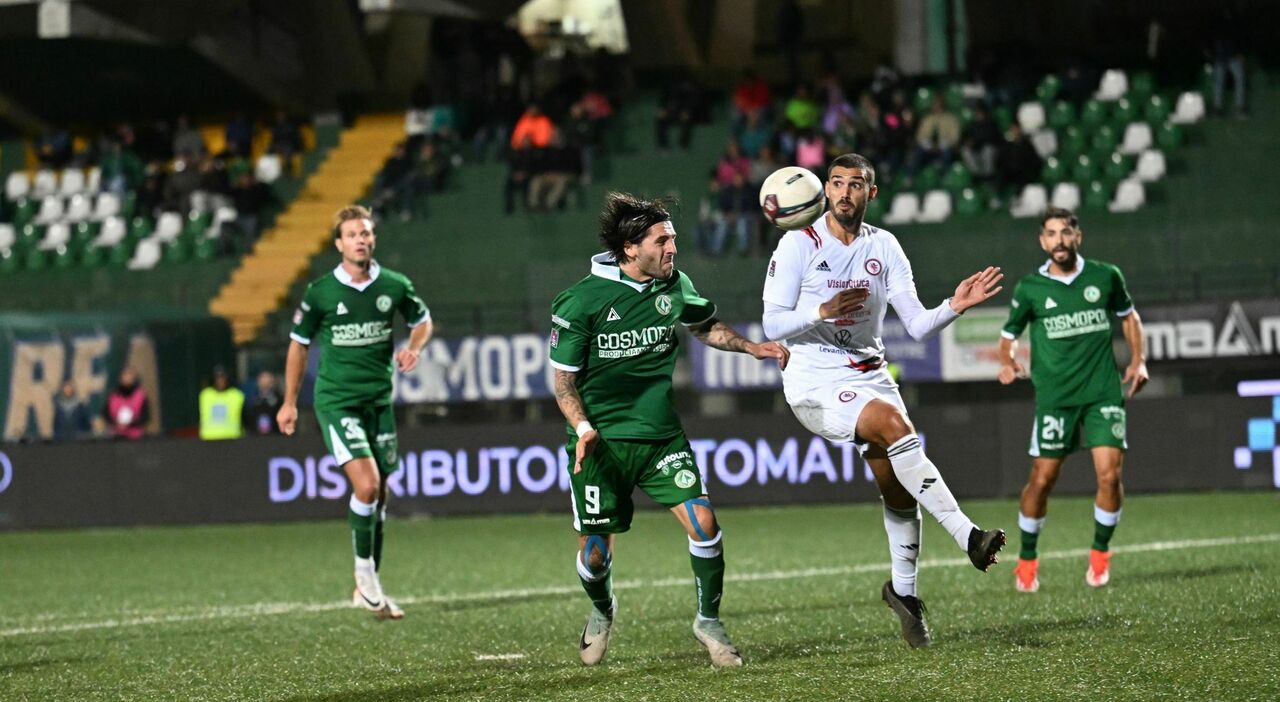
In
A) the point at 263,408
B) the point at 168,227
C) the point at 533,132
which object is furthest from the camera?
the point at 168,227

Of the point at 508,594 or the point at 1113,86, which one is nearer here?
the point at 508,594

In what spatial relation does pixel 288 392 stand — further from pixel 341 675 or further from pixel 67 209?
pixel 67 209

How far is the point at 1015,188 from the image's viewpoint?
2416 cm

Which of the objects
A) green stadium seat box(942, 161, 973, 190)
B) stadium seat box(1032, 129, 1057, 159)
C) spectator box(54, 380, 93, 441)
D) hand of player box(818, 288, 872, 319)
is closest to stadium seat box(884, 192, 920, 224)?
green stadium seat box(942, 161, 973, 190)

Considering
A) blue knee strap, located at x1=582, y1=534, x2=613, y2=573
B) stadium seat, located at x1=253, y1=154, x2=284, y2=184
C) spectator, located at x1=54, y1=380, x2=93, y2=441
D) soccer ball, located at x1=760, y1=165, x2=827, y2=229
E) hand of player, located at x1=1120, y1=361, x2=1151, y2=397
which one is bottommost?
spectator, located at x1=54, y1=380, x2=93, y2=441

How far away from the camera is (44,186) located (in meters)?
32.2

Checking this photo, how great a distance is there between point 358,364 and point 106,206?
21.3 meters

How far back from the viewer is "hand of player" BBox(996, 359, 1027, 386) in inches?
401

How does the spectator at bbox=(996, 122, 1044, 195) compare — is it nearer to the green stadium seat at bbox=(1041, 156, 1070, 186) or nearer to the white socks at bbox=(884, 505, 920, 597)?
the green stadium seat at bbox=(1041, 156, 1070, 186)

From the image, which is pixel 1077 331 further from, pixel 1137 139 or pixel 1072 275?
pixel 1137 139

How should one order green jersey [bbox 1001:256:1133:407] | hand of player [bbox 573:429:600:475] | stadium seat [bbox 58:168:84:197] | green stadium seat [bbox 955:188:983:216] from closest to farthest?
hand of player [bbox 573:429:600:475]
green jersey [bbox 1001:256:1133:407]
green stadium seat [bbox 955:188:983:216]
stadium seat [bbox 58:168:84:197]

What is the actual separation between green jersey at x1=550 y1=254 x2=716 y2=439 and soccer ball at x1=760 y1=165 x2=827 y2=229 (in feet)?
1.92

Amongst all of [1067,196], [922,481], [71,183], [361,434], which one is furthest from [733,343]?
[71,183]

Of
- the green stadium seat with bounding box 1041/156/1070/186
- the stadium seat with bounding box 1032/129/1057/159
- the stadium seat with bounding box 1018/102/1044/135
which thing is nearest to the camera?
the green stadium seat with bounding box 1041/156/1070/186
